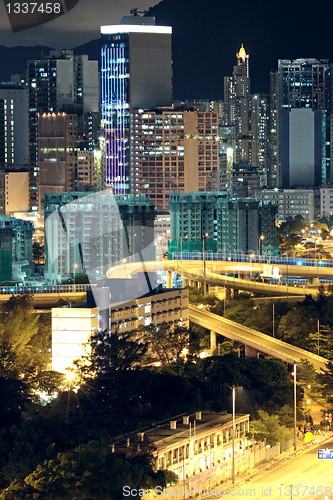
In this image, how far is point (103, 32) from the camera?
225 feet

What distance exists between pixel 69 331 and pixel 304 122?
73.1 meters

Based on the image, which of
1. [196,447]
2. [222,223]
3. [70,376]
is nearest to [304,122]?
[222,223]

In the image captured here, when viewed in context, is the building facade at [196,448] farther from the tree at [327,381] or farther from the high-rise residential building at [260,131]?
the high-rise residential building at [260,131]

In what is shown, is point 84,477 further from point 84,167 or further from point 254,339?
point 84,167

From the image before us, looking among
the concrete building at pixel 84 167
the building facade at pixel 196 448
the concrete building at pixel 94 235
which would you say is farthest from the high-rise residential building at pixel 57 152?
the building facade at pixel 196 448

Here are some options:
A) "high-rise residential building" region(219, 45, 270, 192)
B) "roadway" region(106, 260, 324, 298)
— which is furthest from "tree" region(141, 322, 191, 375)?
"high-rise residential building" region(219, 45, 270, 192)

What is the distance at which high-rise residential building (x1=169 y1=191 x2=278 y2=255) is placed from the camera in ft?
172

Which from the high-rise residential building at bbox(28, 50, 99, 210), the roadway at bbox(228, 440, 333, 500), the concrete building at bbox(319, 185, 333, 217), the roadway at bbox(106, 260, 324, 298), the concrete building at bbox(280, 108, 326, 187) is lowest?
the roadway at bbox(228, 440, 333, 500)

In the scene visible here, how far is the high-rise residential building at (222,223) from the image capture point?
172 ft

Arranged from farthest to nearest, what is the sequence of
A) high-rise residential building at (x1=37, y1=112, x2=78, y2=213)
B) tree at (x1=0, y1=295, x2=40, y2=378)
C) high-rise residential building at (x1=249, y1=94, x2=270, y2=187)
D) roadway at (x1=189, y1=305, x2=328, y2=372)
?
high-rise residential building at (x1=249, y1=94, x2=270, y2=187) < high-rise residential building at (x1=37, y1=112, x2=78, y2=213) < roadway at (x1=189, y1=305, x2=328, y2=372) < tree at (x1=0, y1=295, x2=40, y2=378)

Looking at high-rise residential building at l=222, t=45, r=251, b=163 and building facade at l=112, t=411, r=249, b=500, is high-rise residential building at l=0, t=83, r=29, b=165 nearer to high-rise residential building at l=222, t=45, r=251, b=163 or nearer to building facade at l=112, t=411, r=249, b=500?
high-rise residential building at l=222, t=45, r=251, b=163

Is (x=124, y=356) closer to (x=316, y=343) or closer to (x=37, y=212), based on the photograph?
(x=316, y=343)

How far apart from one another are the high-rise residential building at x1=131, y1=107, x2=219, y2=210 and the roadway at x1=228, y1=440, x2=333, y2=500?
46488mm

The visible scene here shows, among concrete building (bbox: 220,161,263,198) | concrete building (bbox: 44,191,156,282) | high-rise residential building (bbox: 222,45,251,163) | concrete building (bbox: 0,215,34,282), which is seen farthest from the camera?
high-rise residential building (bbox: 222,45,251,163)
